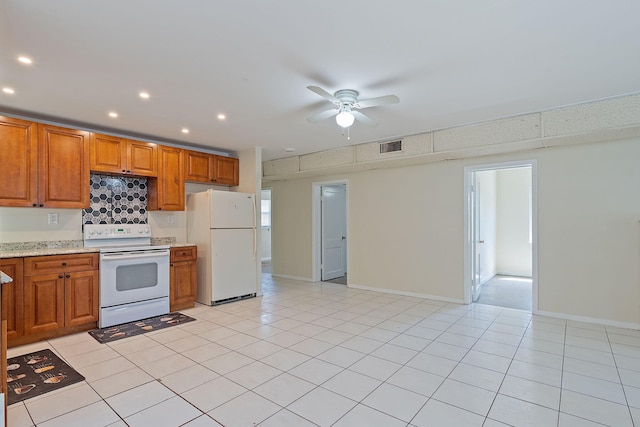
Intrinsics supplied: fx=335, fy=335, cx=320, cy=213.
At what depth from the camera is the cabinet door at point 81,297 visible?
3590 millimetres

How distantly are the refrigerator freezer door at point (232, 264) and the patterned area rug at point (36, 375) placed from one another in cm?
205

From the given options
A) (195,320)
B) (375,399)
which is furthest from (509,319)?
(195,320)

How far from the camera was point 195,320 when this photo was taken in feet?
13.6

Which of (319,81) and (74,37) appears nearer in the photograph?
(74,37)

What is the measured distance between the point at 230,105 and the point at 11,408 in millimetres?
3006

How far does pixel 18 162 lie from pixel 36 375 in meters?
2.24

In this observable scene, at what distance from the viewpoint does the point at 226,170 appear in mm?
5555

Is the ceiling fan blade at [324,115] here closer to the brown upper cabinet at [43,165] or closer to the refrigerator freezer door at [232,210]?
the refrigerator freezer door at [232,210]

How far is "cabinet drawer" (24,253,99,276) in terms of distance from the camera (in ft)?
11.0

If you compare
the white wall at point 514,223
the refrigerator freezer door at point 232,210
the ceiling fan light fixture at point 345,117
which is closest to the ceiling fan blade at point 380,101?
the ceiling fan light fixture at point 345,117

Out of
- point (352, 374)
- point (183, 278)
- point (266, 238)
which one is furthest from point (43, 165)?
point (266, 238)

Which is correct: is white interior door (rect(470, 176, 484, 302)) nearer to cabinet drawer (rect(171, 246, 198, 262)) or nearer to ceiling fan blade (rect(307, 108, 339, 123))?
ceiling fan blade (rect(307, 108, 339, 123))

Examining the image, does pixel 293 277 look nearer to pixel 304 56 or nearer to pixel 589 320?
pixel 589 320

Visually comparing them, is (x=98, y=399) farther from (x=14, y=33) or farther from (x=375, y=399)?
(x=14, y=33)
